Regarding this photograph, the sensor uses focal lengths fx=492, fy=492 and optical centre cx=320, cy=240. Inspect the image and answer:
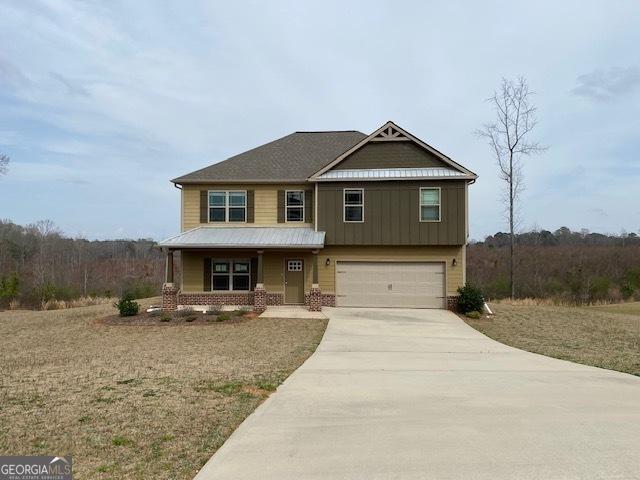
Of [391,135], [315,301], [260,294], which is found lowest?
[315,301]

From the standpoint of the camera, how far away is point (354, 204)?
2031 cm

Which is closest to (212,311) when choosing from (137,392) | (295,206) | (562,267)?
(295,206)

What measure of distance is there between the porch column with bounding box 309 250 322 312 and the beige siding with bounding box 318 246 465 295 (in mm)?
1082

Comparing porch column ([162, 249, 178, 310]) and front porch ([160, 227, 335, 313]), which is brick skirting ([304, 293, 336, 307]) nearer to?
front porch ([160, 227, 335, 313])

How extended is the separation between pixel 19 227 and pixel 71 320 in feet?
181

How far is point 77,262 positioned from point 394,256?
51544 mm

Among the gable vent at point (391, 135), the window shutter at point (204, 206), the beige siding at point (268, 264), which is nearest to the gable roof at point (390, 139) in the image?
the gable vent at point (391, 135)

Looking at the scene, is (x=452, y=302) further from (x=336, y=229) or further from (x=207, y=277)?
(x=207, y=277)

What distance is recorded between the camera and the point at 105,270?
58000 mm

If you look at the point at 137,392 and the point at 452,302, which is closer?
the point at 137,392

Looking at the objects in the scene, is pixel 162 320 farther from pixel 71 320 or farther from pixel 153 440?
pixel 153 440

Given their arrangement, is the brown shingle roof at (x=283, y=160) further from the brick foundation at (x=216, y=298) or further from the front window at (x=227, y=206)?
the brick foundation at (x=216, y=298)

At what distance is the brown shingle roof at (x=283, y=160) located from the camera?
20.9 metres

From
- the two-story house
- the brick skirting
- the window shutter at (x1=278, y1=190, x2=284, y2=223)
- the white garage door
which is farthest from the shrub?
the white garage door
